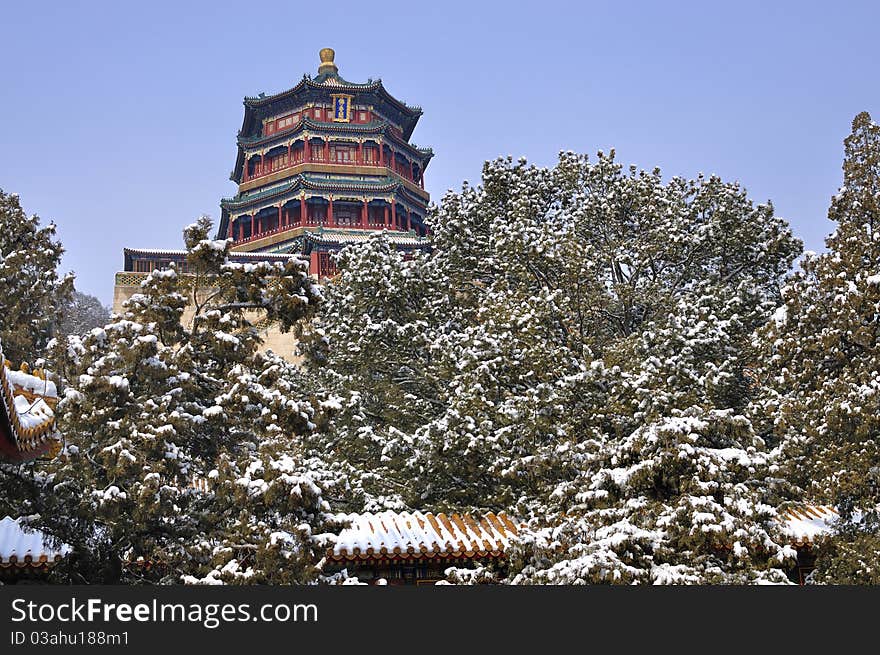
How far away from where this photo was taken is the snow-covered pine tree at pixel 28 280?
13.5 metres

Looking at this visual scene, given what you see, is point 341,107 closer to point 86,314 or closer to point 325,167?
point 325,167

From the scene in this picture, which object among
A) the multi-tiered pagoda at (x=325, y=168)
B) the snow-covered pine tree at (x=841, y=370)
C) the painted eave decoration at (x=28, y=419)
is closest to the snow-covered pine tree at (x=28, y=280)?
the painted eave decoration at (x=28, y=419)

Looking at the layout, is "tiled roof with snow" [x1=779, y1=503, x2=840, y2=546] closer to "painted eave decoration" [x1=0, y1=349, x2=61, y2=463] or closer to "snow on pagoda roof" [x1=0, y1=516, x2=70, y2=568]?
"painted eave decoration" [x1=0, y1=349, x2=61, y2=463]

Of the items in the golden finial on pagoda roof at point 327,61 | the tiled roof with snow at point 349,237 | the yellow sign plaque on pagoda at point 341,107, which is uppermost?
the golden finial on pagoda roof at point 327,61

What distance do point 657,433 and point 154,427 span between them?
16.0 ft

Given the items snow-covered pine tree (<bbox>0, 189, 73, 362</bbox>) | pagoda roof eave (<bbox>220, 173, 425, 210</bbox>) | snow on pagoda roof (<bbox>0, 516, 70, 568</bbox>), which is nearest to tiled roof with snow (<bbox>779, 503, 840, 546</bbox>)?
snow on pagoda roof (<bbox>0, 516, 70, 568</bbox>)

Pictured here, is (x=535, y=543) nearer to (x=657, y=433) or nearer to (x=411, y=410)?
(x=657, y=433)

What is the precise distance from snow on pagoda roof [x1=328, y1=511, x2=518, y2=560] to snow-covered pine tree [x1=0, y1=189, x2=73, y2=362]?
605 centimetres

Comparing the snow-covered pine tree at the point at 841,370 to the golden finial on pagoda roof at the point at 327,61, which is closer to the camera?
the snow-covered pine tree at the point at 841,370

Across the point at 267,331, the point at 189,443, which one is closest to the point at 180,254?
the point at 267,331

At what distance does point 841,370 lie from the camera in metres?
10.4

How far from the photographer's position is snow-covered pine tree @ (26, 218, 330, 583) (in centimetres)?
870

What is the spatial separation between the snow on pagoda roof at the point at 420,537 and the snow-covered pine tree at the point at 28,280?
6048 millimetres

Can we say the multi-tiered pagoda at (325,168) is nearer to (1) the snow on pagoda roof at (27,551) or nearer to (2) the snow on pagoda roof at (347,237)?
(2) the snow on pagoda roof at (347,237)
